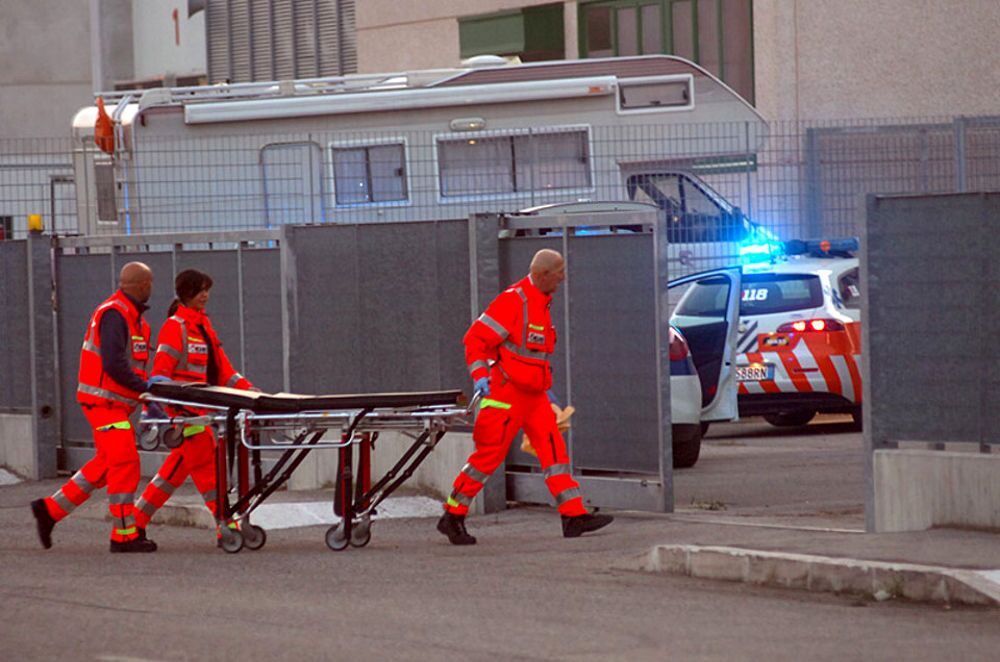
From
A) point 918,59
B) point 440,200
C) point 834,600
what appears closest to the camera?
point 834,600

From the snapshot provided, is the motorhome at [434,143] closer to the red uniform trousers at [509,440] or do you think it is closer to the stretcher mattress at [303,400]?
the red uniform trousers at [509,440]

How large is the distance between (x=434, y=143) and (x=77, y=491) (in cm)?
978

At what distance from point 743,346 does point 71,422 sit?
233 inches

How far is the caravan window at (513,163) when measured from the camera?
21.2 metres

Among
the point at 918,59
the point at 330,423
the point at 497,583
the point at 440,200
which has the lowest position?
the point at 497,583

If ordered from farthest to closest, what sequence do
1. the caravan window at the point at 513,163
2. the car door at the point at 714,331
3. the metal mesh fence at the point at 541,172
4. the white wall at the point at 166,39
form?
the white wall at the point at 166,39, the caravan window at the point at 513,163, the metal mesh fence at the point at 541,172, the car door at the point at 714,331

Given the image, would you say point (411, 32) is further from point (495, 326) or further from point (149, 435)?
point (149, 435)

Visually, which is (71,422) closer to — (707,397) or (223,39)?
(707,397)

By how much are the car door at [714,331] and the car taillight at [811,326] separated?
0.78 m

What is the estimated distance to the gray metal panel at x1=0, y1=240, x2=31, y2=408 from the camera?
17844 millimetres

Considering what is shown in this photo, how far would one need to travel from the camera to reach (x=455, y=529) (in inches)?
484

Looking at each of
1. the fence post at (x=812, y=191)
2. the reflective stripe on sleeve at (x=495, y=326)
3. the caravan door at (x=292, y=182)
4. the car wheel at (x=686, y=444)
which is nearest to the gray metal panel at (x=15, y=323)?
the caravan door at (x=292, y=182)

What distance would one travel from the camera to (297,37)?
3891cm

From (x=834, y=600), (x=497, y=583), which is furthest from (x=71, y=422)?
(x=834, y=600)
